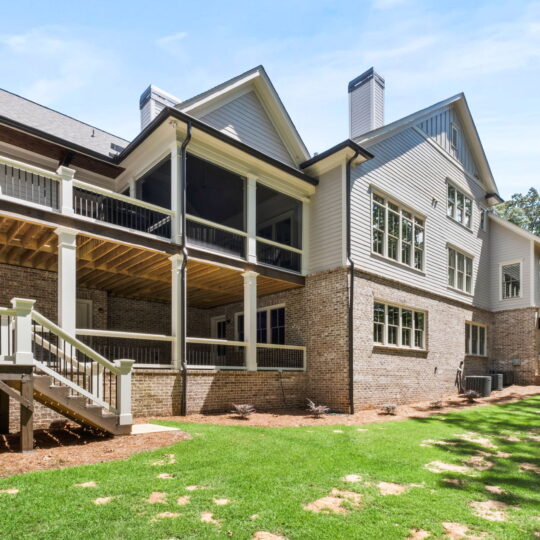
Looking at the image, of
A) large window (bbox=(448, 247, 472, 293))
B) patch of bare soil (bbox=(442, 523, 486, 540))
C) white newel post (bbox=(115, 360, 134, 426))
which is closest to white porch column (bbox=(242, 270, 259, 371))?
white newel post (bbox=(115, 360, 134, 426))

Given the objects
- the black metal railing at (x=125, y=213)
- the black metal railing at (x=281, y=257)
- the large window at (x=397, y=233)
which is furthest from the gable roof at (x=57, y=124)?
the large window at (x=397, y=233)

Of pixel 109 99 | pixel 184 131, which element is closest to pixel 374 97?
pixel 184 131

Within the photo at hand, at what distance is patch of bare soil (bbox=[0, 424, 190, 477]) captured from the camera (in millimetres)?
5895

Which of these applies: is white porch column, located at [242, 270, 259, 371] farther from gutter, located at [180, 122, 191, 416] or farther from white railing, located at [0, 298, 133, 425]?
white railing, located at [0, 298, 133, 425]

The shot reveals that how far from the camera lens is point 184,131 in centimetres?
1104

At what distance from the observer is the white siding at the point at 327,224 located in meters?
13.3

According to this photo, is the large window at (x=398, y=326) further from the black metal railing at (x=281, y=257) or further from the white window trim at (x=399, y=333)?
the black metal railing at (x=281, y=257)

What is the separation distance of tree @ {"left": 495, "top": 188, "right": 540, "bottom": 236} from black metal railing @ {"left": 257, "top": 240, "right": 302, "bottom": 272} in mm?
34587

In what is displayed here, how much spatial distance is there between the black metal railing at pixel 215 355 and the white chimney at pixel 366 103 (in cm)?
975

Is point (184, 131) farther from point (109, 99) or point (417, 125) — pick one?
point (417, 125)

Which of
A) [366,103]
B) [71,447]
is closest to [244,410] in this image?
[71,447]

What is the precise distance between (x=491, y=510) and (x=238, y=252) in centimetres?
930

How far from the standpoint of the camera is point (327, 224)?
13.7m

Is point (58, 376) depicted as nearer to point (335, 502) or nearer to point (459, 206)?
point (335, 502)
